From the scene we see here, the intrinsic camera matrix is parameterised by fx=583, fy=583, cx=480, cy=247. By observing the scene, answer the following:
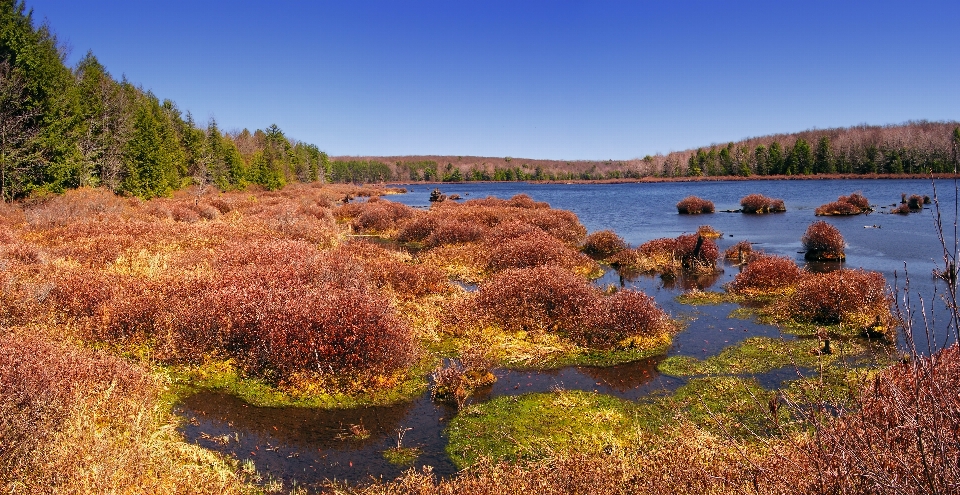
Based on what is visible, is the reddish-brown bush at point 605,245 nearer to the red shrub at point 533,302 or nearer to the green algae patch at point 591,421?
the red shrub at point 533,302

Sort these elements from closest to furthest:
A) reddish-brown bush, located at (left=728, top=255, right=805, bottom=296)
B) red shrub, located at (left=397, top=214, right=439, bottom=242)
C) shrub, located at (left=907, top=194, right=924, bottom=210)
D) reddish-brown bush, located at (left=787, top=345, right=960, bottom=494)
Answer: reddish-brown bush, located at (left=787, top=345, right=960, bottom=494) < reddish-brown bush, located at (left=728, top=255, right=805, bottom=296) < red shrub, located at (left=397, top=214, right=439, bottom=242) < shrub, located at (left=907, top=194, right=924, bottom=210)

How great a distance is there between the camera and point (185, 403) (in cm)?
1019

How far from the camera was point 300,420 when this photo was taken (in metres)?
9.64

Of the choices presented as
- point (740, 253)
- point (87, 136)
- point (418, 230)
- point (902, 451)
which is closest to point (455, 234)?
point (418, 230)

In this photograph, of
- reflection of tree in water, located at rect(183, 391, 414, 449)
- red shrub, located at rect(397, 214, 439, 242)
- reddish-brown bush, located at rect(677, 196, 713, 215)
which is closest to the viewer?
reflection of tree in water, located at rect(183, 391, 414, 449)

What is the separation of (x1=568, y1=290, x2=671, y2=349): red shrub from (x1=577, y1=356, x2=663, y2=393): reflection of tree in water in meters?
0.99

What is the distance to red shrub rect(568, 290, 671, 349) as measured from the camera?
44.2 feet

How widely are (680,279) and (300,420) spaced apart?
16251 mm

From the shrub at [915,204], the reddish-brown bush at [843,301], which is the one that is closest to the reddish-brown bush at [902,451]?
the reddish-brown bush at [843,301]

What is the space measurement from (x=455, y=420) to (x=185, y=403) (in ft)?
15.6

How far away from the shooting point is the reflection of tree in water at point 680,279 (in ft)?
68.0

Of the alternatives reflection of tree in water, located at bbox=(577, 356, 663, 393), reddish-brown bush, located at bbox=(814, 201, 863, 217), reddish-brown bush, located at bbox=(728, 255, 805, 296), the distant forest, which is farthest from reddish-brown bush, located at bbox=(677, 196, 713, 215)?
reflection of tree in water, located at bbox=(577, 356, 663, 393)

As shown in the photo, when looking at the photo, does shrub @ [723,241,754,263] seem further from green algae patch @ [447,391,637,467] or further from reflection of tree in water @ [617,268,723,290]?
green algae patch @ [447,391,637,467]

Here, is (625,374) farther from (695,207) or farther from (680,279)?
(695,207)
